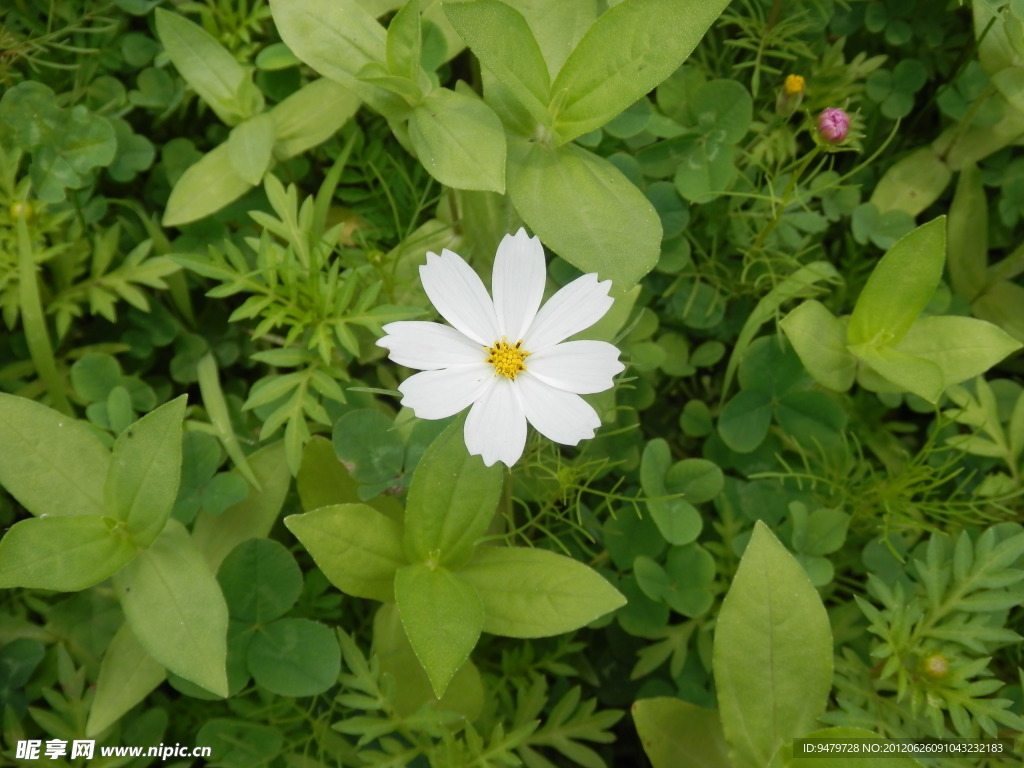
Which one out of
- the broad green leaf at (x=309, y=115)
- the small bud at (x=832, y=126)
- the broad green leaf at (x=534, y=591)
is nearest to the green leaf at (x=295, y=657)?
the broad green leaf at (x=534, y=591)

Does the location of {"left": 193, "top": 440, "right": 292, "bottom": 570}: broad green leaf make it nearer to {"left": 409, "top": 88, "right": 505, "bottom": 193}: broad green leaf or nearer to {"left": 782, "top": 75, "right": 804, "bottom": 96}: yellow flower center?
{"left": 409, "top": 88, "right": 505, "bottom": 193}: broad green leaf

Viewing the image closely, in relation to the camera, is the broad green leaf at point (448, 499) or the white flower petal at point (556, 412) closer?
the white flower petal at point (556, 412)

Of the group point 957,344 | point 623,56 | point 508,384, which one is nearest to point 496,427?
point 508,384

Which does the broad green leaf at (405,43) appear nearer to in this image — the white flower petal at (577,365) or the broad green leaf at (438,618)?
the white flower petal at (577,365)

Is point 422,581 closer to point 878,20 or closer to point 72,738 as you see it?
point 72,738

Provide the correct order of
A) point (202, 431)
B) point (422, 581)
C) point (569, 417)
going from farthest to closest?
point (202, 431) < point (422, 581) < point (569, 417)

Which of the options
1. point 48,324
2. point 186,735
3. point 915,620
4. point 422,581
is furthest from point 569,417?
point 48,324
